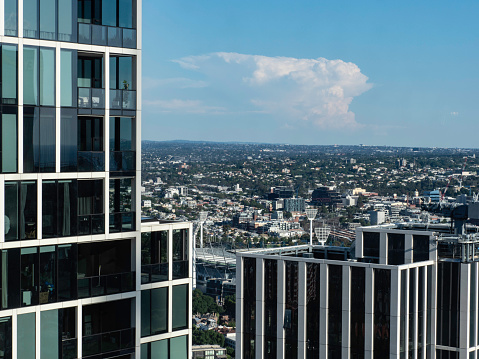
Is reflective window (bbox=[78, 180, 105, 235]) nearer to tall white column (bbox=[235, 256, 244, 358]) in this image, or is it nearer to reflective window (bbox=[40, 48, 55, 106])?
reflective window (bbox=[40, 48, 55, 106])

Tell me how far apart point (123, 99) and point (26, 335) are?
7.72 meters

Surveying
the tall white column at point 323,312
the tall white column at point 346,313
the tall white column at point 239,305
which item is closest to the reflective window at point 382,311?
the tall white column at point 346,313

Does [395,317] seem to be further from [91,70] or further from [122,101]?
[91,70]

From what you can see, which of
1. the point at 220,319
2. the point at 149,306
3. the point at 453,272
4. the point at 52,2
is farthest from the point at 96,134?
the point at 220,319

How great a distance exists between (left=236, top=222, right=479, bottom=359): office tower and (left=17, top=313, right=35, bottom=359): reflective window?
11766 millimetres

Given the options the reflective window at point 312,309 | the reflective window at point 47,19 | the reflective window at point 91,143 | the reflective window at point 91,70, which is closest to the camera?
the reflective window at point 47,19

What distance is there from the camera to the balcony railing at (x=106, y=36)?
23219 millimetres

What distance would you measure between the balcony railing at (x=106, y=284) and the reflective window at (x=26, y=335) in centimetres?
176

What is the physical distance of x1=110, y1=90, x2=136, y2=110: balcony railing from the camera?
24.0 metres

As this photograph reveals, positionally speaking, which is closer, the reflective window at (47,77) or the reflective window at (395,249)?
the reflective window at (47,77)

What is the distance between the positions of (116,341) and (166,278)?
2.95 m

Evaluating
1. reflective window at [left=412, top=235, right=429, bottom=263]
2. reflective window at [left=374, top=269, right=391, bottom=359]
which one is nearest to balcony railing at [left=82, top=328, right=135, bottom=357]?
reflective window at [left=374, top=269, right=391, bottom=359]

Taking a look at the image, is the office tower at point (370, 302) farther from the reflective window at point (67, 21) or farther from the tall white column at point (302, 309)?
the reflective window at point (67, 21)

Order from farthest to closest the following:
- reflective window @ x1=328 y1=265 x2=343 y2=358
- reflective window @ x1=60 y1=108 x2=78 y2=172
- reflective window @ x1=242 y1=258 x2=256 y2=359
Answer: reflective window @ x1=242 y1=258 x2=256 y2=359
reflective window @ x1=328 y1=265 x2=343 y2=358
reflective window @ x1=60 y1=108 x2=78 y2=172
